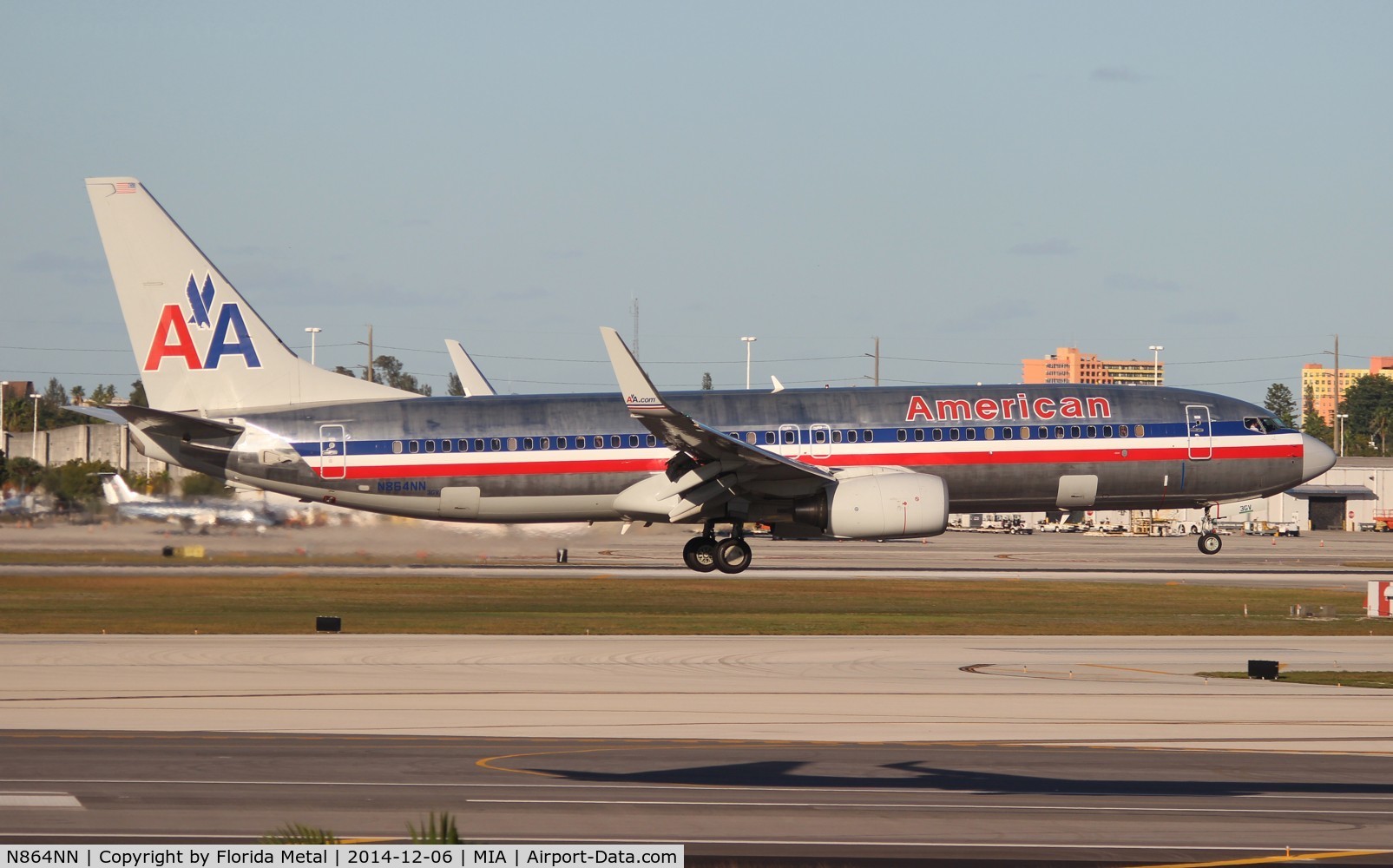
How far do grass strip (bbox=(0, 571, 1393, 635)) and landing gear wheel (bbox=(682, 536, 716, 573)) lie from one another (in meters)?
1.29

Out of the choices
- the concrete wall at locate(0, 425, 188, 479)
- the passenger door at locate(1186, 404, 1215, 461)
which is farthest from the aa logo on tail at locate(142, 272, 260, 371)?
the concrete wall at locate(0, 425, 188, 479)

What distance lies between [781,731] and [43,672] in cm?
1174

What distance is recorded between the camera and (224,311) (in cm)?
3784

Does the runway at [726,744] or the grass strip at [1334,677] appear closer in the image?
the runway at [726,744]

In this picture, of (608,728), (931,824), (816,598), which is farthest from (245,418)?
(931,824)

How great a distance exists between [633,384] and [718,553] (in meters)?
6.89

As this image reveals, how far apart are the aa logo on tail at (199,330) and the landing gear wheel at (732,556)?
13170 millimetres

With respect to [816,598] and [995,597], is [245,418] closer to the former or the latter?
[816,598]

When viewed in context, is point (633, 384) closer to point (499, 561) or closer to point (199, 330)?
point (199, 330)

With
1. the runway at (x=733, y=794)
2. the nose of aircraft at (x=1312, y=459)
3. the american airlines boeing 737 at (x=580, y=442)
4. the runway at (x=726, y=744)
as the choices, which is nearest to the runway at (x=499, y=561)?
the american airlines boeing 737 at (x=580, y=442)

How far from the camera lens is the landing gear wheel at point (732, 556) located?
127ft

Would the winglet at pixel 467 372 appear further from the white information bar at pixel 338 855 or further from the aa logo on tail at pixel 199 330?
the white information bar at pixel 338 855

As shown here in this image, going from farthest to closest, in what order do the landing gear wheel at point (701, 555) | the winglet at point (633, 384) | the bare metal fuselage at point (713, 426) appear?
the landing gear wheel at point (701, 555), the bare metal fuselage at point (713, 426), the winglet at point (633, 384)

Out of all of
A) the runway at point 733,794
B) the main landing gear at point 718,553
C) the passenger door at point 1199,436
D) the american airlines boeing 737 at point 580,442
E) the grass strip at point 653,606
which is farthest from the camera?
the passenger door at point 1199,436
